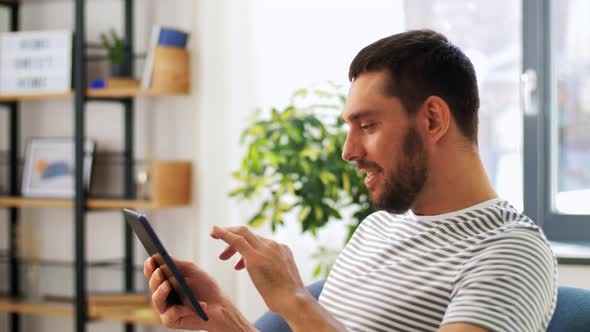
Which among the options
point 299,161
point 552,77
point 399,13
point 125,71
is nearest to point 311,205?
point 299,161

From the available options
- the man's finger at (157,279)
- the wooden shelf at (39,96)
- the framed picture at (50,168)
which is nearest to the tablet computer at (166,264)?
the man's finger at (157,279)

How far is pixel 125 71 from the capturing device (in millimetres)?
3275

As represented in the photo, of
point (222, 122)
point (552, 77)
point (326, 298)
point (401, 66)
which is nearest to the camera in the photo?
point (401, 66)

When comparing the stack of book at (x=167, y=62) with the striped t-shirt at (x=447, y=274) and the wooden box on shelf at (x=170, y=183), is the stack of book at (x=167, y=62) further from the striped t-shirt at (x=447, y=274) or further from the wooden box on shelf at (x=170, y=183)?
the striped t-shirt at (x=447, y=274)

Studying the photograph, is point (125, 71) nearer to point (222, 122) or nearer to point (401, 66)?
point (222, 122)

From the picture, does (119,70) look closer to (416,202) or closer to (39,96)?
(39,96)

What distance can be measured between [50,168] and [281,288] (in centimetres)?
241

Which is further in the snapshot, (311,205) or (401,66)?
(311,205)

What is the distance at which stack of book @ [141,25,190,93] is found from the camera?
3.09 metres

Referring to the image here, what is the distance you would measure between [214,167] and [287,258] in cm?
189

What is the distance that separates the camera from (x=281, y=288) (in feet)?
4.17

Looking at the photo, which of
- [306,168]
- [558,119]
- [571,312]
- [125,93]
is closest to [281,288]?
[571,312]

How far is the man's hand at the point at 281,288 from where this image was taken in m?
1.26

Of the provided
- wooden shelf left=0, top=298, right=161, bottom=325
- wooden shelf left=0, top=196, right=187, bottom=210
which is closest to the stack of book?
wooden shelf left=0, top=196, right=187, bottom=210
